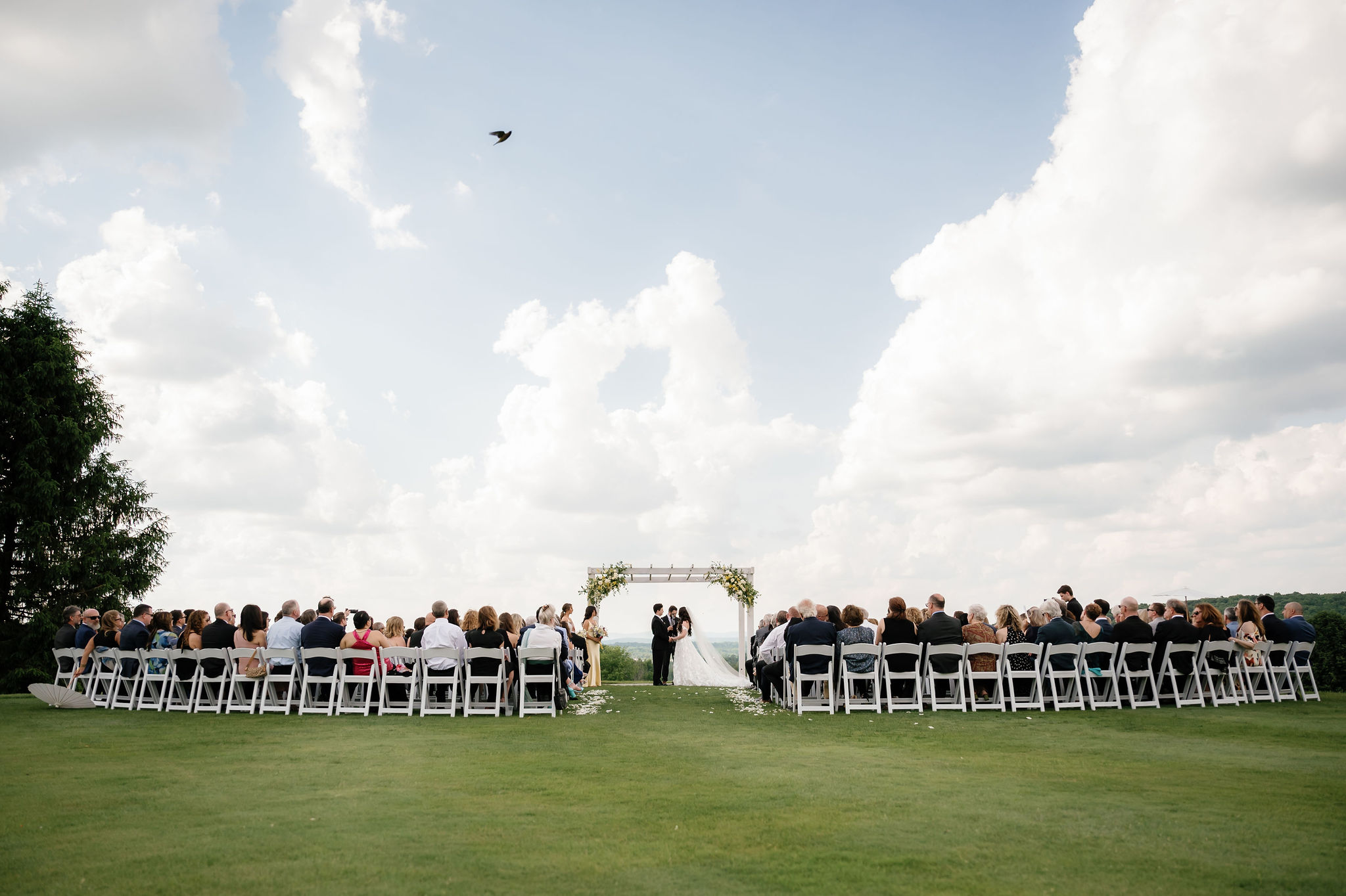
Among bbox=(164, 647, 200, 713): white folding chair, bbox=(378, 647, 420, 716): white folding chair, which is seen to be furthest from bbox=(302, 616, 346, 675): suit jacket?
bbox=(378, 647, 420, 716): white folding chair

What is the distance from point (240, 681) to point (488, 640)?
3863mm

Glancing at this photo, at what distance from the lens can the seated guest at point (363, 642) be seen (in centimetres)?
1282

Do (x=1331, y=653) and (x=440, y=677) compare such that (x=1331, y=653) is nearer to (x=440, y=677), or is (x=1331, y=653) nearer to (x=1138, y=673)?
(x=1138, y=673)

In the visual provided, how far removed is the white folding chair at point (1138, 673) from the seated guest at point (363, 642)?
1058 cm

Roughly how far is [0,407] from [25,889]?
27615 millimetres

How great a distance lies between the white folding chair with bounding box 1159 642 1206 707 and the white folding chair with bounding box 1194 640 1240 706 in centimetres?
13

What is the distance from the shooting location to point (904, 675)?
1288 centimetres

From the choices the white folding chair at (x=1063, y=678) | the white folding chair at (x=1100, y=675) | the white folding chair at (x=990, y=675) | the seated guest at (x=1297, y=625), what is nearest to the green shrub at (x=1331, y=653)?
the seated guest at (x=1297, y=625)

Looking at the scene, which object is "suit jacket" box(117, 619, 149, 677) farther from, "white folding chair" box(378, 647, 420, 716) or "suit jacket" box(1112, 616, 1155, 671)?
"suit jacket" box(1112, 616, 1155, 671)

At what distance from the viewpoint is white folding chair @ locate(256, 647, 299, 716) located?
12.8 metres

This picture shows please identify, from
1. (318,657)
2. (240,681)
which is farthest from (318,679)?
(240,681)

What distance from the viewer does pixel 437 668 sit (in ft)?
42.2

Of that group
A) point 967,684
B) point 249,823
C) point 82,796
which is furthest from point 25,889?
point 967,684

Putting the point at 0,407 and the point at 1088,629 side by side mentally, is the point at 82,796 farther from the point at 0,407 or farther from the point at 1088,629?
the point at 0,407
